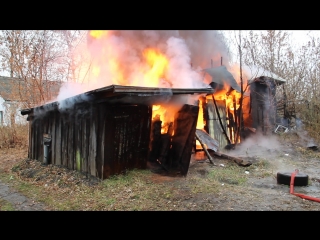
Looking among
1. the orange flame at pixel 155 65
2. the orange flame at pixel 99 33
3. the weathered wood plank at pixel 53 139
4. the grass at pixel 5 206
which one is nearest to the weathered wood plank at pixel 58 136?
the weathered wood plank at pixel 53 139

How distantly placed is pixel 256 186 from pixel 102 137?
509 cm

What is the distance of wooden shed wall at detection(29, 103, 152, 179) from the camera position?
7562 mm

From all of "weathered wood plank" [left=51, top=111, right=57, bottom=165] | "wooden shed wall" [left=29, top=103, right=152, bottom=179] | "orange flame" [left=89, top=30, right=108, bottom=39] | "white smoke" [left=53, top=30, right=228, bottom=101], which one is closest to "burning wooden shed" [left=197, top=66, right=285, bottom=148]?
"white smoke" [left=53, top=30, right=228, bottom=101]

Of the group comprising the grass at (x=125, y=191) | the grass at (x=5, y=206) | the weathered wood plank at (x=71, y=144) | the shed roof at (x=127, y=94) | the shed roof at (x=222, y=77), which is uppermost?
the shed roof at (x=222, y=77)

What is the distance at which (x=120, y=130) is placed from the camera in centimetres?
788

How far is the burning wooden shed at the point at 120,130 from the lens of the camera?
7.51 metres

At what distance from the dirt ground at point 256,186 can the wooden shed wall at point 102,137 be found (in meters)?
0.87

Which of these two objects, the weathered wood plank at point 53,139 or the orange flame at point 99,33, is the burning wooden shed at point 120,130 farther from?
the orange flame at point 99,33

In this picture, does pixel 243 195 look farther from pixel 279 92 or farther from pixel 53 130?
pixel 279 92

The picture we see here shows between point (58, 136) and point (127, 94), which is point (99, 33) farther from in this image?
point (127, 94)

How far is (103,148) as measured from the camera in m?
7.48

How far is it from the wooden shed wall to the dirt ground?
0.87 metres

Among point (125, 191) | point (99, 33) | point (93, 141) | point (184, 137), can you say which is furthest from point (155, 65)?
point (125, 191)

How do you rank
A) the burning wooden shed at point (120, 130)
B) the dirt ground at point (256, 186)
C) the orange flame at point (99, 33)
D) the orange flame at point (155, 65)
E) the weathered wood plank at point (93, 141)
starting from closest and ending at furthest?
1. the dirt ground at point (256, 186)
2. the burning wooden shed at point (120, 130)
3. the weathered wood plank at point (93, 141)
4. the orange flame at point (155, 65)
5. the orange flame at point (99, 33)
